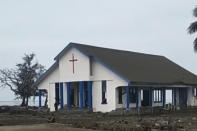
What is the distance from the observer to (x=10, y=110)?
42.6 meters

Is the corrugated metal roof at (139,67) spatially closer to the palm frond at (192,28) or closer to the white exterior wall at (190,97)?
the white exterior wall at (190,97)

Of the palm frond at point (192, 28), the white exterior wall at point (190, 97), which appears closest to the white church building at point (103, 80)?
the white exterior wall at point (190, 97)

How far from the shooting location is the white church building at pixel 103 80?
38.8 m

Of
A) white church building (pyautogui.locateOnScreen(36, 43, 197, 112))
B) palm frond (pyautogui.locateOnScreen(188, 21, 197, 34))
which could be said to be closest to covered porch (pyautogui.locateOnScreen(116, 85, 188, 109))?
white church building (pyautogui.locateOnScreen(36, 43, 197, 112))

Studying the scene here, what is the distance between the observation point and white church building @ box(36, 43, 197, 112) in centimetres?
3884

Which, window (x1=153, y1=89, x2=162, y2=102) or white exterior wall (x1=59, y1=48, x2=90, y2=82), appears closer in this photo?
white exterior wall (x1=59, y1=48, x2=90, y2=82)

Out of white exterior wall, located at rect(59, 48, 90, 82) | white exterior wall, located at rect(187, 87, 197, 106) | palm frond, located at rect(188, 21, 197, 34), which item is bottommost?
white exterior wall, located at rect(187, 87, 197, 106)

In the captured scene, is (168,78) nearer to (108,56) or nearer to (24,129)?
(108,56)

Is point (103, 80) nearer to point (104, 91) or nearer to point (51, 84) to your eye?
point (104, 91)

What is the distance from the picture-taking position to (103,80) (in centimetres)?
3934

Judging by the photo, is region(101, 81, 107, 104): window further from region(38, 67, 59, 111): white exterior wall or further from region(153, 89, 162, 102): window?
region(153, 89, 162, 102): window

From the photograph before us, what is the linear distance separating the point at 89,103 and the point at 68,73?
3.84 m

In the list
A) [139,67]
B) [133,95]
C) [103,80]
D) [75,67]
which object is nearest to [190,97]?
[139,67]

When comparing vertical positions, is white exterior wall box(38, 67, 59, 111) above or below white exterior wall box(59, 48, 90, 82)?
below
